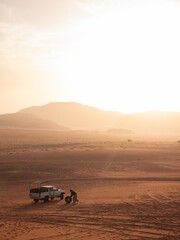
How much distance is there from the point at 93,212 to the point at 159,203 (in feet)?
20.2

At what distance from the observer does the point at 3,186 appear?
36.9 meters

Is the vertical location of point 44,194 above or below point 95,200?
above

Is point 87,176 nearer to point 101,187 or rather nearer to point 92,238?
point 101,187

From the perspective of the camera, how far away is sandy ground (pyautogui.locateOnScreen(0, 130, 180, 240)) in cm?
1994

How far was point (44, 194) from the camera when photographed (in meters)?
29.2

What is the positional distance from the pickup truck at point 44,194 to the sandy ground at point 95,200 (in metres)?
0.50

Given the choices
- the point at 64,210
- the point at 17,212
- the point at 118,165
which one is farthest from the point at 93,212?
the point at 118,165

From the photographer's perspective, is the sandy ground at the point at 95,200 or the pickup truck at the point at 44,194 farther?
the pickup truck at the point at 44,194

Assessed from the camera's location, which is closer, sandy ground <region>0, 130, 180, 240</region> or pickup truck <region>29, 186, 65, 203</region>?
sandy ground <region>0, 130, 180, 240</region>

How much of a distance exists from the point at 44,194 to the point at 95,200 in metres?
4.42

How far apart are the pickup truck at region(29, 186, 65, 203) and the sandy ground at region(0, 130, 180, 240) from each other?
0.50 m

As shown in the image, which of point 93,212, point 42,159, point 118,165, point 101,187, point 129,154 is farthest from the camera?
point 129,154

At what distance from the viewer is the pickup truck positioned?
28953mm

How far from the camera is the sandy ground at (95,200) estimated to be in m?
19.9
